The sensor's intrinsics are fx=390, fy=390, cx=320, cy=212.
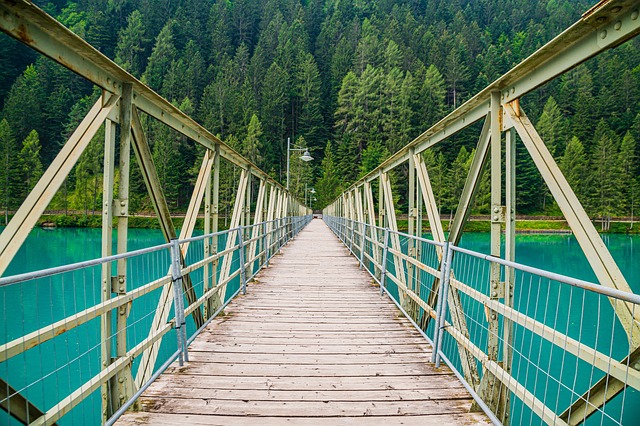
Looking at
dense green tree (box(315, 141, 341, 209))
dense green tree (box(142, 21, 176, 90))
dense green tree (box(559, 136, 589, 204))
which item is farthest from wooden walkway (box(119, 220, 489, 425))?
dense green tree (box(142, 21, 176, 90))

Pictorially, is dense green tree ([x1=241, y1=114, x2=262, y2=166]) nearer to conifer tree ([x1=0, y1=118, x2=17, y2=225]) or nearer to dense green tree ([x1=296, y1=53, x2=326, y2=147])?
dense green tree ([x1=296, y1=53, x2=326, y2=147])

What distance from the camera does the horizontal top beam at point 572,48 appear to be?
72.1 inches

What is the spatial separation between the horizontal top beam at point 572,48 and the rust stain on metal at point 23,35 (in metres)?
2.72

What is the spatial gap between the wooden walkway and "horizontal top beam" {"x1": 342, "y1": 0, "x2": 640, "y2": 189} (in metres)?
2.14

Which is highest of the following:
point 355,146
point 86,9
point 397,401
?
point 86,9

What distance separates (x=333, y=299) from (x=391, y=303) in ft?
2.65

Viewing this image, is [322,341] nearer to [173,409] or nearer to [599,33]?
[173,409]

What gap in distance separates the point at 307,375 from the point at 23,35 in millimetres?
2711

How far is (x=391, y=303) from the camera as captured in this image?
5.23 meters

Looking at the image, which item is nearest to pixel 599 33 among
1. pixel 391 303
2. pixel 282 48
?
pixel 391 303

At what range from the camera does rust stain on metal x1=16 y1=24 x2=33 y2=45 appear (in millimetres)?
1882

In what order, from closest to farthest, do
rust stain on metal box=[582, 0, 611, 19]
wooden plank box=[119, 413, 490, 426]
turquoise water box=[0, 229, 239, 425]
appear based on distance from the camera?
rust stain on metal box=[582, 0, 611, 19]
wooden plank box=[119, 413, 490, 426]
turquoise water box=[0, 229, 239, 425]

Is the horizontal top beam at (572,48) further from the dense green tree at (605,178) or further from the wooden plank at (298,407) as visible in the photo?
the dense green tree at (605,178)

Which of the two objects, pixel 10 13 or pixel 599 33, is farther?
pixel 599 33
